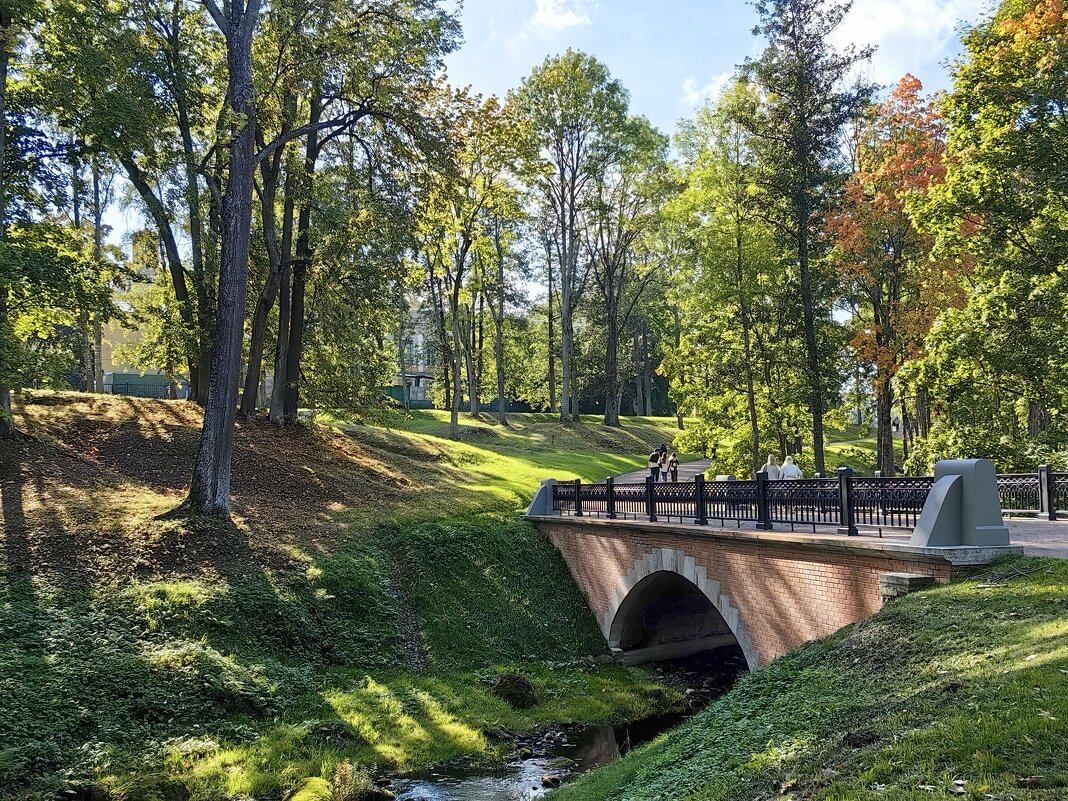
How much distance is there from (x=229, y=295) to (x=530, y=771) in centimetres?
1079

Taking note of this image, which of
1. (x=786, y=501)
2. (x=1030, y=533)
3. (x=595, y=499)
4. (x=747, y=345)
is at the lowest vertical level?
(x=595, y=499)

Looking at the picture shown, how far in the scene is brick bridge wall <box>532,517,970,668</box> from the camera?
8.45m

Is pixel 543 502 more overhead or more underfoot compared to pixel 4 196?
more underfoot

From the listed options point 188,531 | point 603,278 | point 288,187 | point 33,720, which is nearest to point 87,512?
point 188,531

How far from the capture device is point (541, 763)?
11023 mm

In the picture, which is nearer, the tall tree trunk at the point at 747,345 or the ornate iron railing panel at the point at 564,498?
the ornate iron railing panel at the point at 564,498

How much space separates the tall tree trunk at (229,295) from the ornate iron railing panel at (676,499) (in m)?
9.11

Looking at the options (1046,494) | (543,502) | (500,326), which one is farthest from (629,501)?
(500,326)

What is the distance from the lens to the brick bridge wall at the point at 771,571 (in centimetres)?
845

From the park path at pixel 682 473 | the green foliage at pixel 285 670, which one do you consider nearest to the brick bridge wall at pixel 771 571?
the green foliage at pixel 285 670

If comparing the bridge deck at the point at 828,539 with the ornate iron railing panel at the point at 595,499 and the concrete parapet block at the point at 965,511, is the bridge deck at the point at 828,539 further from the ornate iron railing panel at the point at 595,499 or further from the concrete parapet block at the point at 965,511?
the ornate iron railing panel at the point at 595,499

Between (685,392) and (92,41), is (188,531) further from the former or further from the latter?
(685,392)

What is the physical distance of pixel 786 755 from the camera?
5633 millimetres

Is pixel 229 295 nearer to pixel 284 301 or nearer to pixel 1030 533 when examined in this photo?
pixel 284 301
